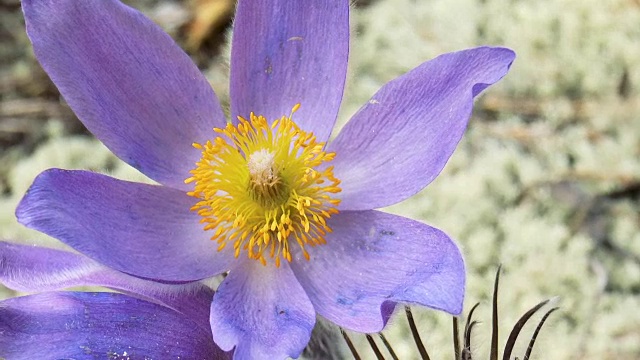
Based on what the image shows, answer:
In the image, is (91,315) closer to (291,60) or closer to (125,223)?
(125,223)

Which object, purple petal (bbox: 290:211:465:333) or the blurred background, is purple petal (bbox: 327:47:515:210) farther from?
the blurred background

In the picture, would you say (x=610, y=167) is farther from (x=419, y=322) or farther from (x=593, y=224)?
(x=419, y=322)

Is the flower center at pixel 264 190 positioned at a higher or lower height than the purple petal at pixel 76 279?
higher

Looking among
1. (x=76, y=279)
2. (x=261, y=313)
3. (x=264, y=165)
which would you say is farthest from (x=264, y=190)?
(x=76, y=279)

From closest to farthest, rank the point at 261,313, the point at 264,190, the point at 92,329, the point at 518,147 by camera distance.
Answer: the point at 92,329 → the point at 261,313 → the point at 264,190 → the point at 518,147

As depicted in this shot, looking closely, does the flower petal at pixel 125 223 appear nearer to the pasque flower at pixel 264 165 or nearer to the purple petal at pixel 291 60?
the pasque flower at pixel 264 165

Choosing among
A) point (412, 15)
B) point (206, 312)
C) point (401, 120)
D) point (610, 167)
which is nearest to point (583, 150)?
point (610, 167)

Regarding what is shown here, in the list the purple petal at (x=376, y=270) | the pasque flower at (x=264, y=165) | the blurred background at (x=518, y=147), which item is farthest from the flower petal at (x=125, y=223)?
the blurred background at (x=518, y=147)

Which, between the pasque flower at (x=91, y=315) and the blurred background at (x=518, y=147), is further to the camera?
the blurred background at (x=518, y=147)

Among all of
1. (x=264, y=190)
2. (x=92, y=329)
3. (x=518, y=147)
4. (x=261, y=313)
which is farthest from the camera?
(x=518, y=147)
